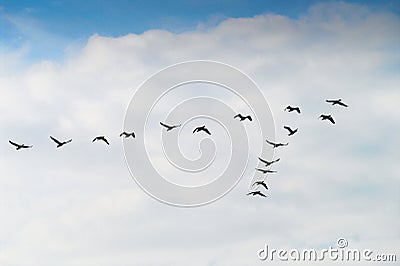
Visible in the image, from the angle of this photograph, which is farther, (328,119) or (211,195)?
(211,195)

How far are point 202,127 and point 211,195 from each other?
27.3ft

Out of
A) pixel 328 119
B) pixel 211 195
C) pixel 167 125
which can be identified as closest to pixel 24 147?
pixel 167 125

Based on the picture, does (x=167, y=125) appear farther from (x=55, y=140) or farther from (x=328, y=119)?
(x=328, y=119)

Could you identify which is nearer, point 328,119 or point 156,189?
point 328,119

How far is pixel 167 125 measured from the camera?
79062 mm

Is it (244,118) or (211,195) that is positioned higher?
(244,118)

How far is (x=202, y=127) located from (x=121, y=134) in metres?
9.08

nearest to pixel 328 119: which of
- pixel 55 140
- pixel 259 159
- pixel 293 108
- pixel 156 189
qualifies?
pixel 293 108

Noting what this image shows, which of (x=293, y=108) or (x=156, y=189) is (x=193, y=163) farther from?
(x=293, y=108)

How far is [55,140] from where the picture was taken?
77062 mm

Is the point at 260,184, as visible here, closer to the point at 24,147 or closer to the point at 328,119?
the point at 328,119

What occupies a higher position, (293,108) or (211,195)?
(293,108)

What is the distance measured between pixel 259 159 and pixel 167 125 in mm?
10889

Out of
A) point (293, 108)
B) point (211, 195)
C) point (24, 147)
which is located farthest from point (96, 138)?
point (293, 108)
